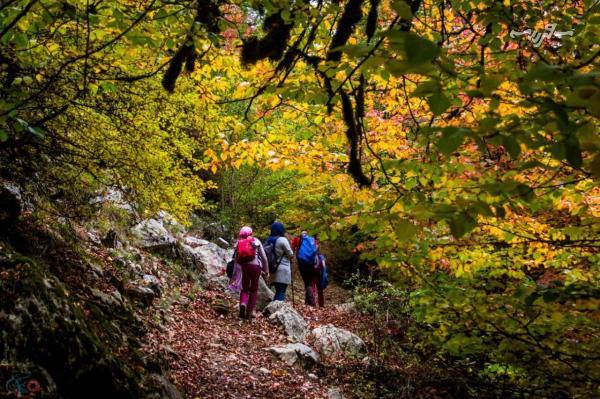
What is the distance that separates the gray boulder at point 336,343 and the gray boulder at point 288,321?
307mm

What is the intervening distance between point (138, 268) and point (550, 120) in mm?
6945

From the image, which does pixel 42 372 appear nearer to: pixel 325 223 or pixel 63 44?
pixel 325 223

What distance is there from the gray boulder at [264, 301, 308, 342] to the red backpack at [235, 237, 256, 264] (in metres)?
1.25

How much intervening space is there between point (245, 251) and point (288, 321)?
1.63 m

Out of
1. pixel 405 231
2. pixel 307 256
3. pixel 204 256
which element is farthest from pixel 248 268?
pixel 405 231

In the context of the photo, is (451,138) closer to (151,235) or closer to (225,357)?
(225,357)

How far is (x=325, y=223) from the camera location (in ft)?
10.3

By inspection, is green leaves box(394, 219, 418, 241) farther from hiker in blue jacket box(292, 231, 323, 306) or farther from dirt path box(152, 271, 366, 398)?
hiker in blue jacket box(292, 231, 323, 306)

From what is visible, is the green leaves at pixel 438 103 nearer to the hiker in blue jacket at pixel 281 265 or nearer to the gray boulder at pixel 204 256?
the hiker in blue jacket at pixel 281 265

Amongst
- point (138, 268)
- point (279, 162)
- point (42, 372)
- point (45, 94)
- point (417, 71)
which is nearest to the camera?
point (417, 71)

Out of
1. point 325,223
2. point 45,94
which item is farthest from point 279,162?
point 45,94

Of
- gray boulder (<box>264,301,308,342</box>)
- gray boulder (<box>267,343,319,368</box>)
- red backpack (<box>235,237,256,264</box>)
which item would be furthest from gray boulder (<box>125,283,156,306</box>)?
gray boulder (<box>264,301,308,342</box>)

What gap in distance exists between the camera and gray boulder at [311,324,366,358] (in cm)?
727

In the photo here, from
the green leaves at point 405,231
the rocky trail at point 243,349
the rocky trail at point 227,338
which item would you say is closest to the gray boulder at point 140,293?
the rocky trail at point 227,338
